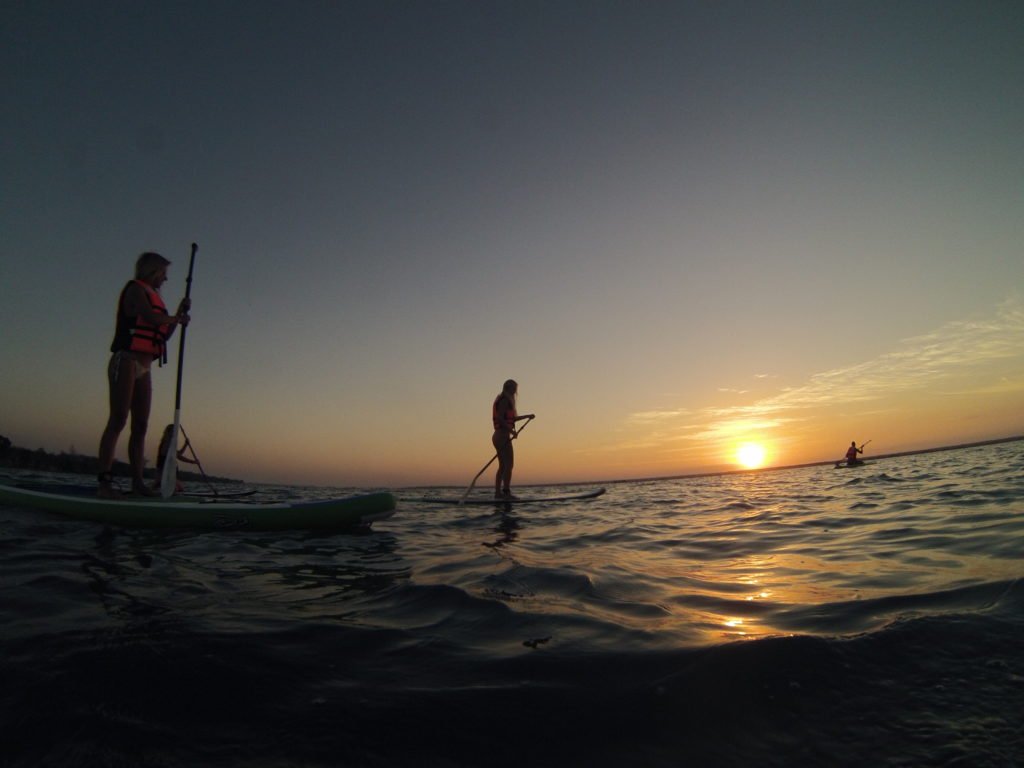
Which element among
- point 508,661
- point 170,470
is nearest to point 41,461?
point 170,470

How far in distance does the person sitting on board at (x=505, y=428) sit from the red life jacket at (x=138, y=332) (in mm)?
7712

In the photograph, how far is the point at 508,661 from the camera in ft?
7.98

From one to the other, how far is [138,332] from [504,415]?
315 inches

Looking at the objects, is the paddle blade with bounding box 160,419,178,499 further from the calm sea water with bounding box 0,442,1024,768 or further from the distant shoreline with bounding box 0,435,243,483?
the distant shoreline with bounding box 0,435,243,483

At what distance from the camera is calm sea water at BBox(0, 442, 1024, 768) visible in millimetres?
1703

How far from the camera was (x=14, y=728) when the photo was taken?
1.67m

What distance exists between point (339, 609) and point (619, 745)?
212 cm

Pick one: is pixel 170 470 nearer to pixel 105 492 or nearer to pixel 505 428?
pixel 105 492

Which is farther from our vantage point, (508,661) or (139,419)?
(139,419)

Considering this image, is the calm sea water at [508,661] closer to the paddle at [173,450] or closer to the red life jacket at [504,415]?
the paddle at [173,450]

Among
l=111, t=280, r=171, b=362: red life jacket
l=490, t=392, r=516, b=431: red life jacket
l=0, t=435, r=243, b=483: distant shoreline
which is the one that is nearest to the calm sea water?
l=111, t=280, r=171, b=362: red life jacket

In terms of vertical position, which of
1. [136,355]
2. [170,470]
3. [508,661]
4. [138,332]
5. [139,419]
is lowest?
[508,661]

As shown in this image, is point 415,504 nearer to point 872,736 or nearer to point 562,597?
point 562,597

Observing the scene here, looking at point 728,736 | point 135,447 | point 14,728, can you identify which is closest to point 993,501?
point 728,736
